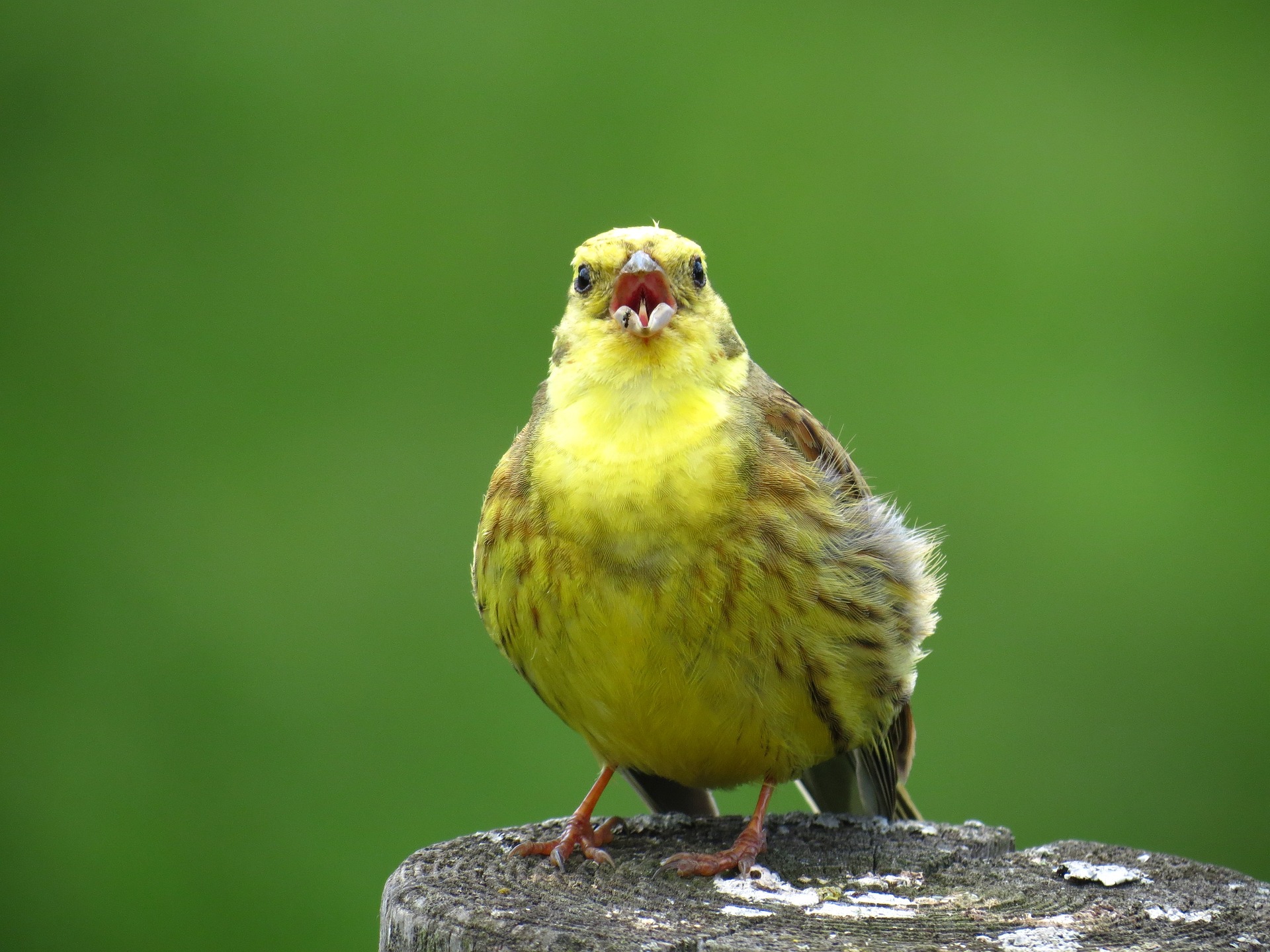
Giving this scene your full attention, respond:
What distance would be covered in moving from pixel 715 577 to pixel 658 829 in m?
0.73

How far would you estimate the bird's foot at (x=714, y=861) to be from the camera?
2.86 m

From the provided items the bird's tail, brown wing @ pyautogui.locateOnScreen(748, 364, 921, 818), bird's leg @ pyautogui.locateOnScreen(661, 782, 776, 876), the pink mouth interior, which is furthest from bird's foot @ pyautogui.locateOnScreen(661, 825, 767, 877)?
the pink mouth interior

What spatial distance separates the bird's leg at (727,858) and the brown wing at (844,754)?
452 mm

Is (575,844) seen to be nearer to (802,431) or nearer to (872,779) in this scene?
(872,779)

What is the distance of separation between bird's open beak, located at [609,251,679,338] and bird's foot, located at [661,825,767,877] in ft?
3.54

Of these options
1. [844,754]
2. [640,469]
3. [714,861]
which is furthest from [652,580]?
[844,754]

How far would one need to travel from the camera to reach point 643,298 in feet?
10.0

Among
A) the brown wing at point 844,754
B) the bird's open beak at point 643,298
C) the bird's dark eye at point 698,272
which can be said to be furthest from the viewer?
the brown wing at point 844,754

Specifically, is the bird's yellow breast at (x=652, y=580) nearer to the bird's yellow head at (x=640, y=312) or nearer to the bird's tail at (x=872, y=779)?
the bird's yellow head at (x=640, y=312)

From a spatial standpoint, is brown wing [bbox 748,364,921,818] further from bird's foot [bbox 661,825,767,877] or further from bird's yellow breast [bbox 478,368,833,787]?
bird's foot [bbox 661,825,767,877]

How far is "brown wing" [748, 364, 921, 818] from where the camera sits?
3.24 metres

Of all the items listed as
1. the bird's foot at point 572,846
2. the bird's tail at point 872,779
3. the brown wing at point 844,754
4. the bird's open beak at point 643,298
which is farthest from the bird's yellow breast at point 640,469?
the bird's tail at point 872,779

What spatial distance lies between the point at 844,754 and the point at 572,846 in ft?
2.75

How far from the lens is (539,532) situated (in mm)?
2971
